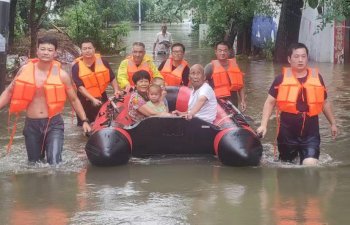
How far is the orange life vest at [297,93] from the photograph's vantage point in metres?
6.44

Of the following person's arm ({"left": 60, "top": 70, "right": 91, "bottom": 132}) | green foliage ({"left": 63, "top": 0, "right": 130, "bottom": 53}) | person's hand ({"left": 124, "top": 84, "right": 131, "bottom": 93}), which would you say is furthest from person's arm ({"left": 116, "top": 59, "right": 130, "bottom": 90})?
green foliage ({"left": 63, "top": 0, "right": 130, "bottom": 53})

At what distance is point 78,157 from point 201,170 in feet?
5.41

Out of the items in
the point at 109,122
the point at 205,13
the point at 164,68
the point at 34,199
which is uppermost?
the point at 205,13

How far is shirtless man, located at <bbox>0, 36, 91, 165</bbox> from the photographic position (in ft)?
20.9

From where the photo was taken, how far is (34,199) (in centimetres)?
543

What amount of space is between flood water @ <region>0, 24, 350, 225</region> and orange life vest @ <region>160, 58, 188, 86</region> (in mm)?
1751

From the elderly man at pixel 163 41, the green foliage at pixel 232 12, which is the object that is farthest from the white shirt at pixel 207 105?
the elderly man at pixel 163 41

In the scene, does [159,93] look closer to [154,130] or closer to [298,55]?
[154,130]

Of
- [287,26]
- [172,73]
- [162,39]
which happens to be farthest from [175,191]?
[162,39]

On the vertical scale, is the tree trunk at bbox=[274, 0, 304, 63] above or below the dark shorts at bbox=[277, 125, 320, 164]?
above

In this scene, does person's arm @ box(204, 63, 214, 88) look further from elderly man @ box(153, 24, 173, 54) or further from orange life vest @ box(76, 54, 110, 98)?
elderly man @ box(153, 24, 173, 54)

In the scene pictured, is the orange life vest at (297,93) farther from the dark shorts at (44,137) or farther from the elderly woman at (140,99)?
the dark shorts at (44,137)

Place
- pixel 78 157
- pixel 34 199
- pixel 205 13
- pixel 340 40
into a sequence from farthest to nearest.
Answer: pixel 205 13 < pixel 340 40 < pixel 78 157 < pixel 34 199

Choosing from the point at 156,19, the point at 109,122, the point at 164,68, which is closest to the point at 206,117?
the point at 109,122
